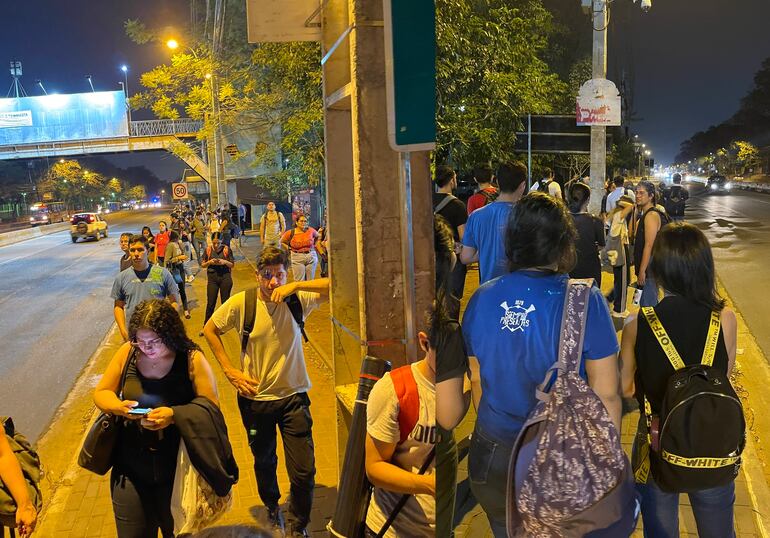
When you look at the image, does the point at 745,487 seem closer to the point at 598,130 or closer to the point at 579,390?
the point at 579,390

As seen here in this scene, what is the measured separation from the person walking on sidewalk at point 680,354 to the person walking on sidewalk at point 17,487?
270 cm

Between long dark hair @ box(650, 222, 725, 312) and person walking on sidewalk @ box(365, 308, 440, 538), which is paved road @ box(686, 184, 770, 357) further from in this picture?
person walking on sidewalk @ box(365, 308, 440, 538)

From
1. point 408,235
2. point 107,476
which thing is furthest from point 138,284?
point 408,235

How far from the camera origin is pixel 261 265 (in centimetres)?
396

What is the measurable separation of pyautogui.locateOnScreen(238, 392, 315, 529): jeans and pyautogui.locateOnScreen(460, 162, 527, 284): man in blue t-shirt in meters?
1.73

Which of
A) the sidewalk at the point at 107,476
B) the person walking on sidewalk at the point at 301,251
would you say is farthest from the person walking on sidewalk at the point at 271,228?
the sidewalk at the point at 107,476

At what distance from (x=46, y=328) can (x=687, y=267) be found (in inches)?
469

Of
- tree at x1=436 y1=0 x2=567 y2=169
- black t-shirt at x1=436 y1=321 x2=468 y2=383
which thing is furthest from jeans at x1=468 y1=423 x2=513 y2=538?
tree at x1=436 y1=0 x2=567 y2=169

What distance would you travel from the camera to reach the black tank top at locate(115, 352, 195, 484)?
10.5 feet

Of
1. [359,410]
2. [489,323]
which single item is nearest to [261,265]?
[359,410]

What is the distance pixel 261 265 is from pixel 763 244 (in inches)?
664

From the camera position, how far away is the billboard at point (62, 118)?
46.9m

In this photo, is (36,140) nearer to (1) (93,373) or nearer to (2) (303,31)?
(1) (93,373)

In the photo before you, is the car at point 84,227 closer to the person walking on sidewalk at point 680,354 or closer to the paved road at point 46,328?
the paved road at point 46,328
